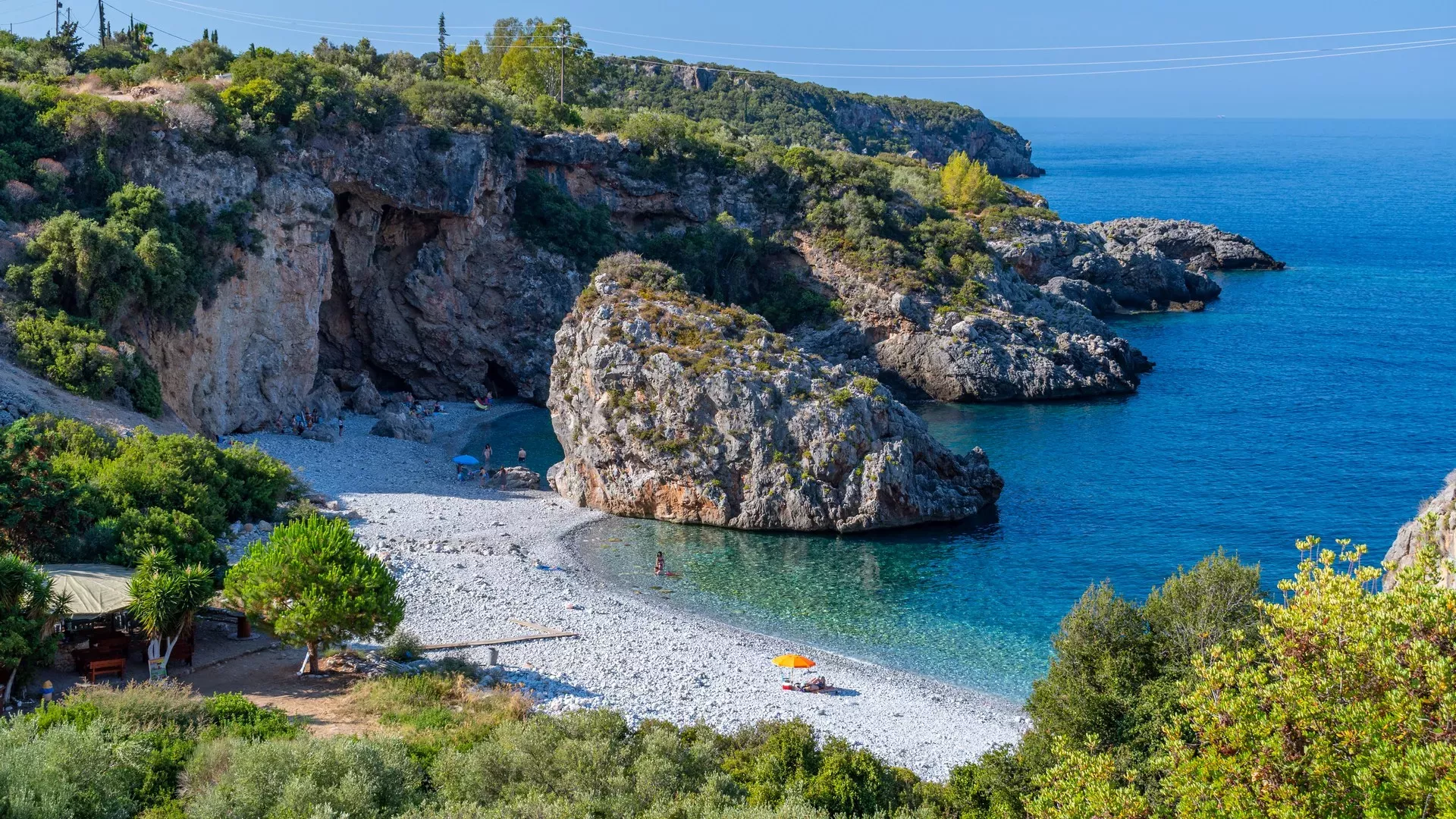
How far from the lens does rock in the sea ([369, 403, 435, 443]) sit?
4647cm

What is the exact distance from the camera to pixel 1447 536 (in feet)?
61.0

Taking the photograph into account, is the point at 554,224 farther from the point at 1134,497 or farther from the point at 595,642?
the point at 595,642

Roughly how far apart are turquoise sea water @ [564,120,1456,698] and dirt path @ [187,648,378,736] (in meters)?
11.8

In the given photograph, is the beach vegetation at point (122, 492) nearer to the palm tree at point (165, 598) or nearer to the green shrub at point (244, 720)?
the palm tree at point (165, 598)

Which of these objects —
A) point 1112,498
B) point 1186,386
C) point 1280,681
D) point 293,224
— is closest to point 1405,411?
point 1186,386

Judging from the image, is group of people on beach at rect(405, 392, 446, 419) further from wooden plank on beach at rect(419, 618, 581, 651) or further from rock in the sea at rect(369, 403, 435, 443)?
wooden plank on beach at rect(419, 618, 581, 651)

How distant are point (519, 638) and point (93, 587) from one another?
9127 millimetres

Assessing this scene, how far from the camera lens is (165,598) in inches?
786

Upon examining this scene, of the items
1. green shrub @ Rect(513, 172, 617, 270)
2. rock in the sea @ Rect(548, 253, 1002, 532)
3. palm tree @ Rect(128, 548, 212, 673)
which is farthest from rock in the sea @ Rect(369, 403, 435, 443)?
palm tree @ Rect(128, 548, 212, 673)

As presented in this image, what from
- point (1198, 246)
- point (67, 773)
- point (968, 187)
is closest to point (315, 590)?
point (67, 773)

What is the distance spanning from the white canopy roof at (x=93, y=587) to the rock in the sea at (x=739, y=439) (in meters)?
18.4

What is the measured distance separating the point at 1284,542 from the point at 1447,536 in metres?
15.9

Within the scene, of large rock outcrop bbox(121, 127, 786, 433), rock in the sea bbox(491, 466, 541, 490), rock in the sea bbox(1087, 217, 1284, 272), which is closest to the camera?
rock in the sea bbox(491, 466, 541, 490)

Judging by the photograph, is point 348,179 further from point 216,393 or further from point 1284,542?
point 1284,542
